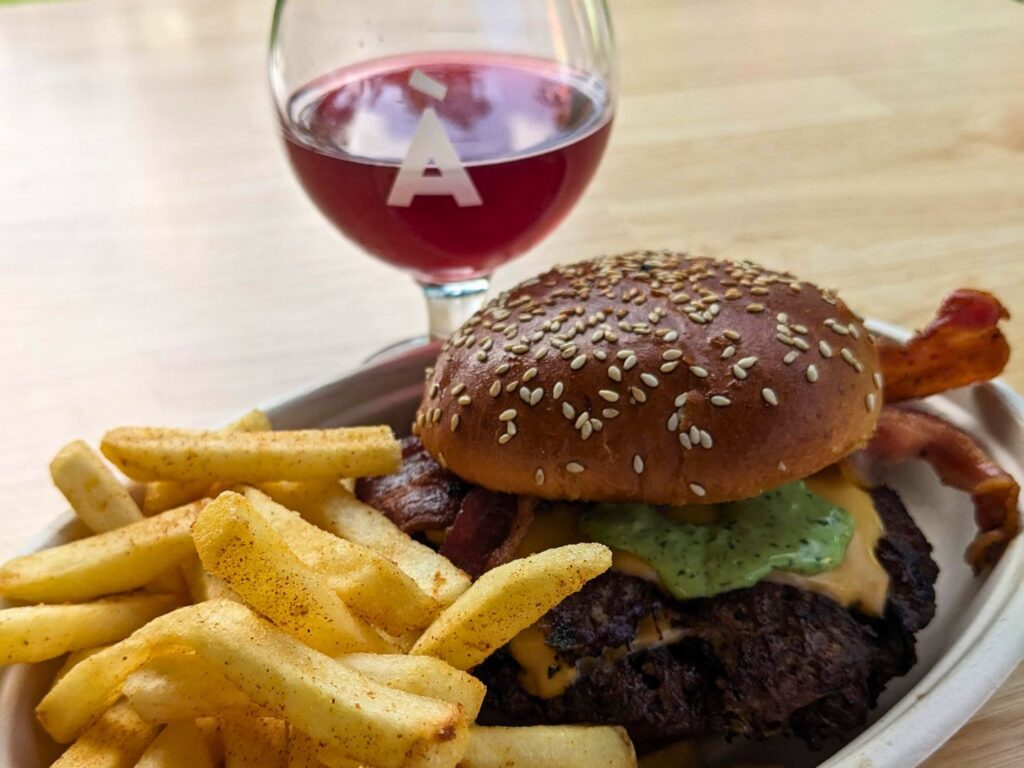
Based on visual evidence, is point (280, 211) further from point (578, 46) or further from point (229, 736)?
point (229, 736)

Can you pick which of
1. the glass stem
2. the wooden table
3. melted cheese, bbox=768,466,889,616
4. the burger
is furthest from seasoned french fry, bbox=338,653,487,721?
the glass stem

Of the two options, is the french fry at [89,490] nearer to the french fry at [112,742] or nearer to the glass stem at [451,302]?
the french fry at [112,742]

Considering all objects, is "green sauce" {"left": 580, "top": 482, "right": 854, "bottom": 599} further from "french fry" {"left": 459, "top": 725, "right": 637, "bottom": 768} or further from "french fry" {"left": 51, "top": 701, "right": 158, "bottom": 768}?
"french fry" {"left": 51, "top": 701, "right": 158, "bottom": 768}

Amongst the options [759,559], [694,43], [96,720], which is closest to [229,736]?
[96,720]

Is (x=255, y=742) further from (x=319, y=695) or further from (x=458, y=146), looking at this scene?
(x=458, y=146)

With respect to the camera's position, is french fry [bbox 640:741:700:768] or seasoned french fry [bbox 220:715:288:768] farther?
french fry [bbox 640:741:700:768]

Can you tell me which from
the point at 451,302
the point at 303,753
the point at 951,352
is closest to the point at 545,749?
the point at 303,753
